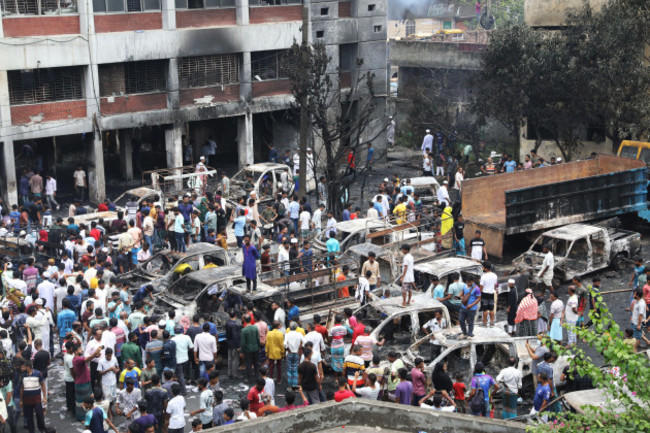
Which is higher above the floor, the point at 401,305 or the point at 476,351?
the point at 401,305

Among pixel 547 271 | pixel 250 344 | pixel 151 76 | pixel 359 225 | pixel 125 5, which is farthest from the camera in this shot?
pixel 151 76

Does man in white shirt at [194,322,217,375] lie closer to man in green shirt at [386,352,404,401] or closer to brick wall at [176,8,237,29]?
man in green shirt at [386,352,404,401]

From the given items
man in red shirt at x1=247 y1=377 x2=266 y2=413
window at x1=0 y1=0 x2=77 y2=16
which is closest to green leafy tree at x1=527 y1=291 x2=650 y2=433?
man in red shirt at x1=247 y1=377 x2=266 y2=413

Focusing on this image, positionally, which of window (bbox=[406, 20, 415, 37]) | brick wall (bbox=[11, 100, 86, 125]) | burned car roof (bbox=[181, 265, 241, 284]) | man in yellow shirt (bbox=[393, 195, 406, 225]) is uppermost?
window (bbox=[406, 20, 415, 37])

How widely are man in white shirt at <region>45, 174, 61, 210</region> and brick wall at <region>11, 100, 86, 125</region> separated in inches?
71.2

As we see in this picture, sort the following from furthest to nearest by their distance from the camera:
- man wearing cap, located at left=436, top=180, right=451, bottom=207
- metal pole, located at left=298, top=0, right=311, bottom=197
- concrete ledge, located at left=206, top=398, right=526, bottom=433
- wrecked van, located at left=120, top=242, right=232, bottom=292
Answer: metal pole, located at left=298, top=0, right=311, bottom=197 → man wearing cap, located at left=436, top=180, right=451, bottom=207 → wrecked van, located at left=120, top=242, right=232, bottom=292 → concrete ledge, located at left=206, top=398, right=526, bottom=433

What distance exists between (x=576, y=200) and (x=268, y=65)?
14596 millimetres

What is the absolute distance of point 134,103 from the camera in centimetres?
2998

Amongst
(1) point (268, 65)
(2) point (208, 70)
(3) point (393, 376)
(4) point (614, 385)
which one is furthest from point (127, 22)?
(4) point (614, 385)

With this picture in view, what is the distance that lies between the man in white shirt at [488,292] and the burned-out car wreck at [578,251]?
2.83m

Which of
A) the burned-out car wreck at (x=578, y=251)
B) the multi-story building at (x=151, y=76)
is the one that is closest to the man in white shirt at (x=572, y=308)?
the burned-out car wreck at (x=578, y=251)

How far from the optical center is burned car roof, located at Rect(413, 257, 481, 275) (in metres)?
17.3

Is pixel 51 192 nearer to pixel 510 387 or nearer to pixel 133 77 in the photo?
pixel 133 77

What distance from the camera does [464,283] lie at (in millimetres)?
17156
